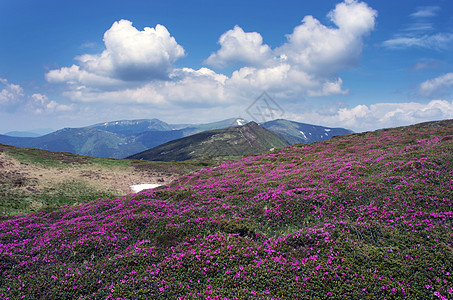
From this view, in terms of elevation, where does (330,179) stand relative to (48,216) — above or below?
above

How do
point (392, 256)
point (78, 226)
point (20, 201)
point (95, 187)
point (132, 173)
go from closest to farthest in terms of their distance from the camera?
point (392, 256) → point (78, 226) → point (20, 201) → point (95, 187) → point (132, 173)

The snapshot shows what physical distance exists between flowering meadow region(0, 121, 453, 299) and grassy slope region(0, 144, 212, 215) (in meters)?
19.0

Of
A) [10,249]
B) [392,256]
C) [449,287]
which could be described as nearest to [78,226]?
[10,249]

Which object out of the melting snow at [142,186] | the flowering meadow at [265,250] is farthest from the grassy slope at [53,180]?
the flowering meadow at [265,250]

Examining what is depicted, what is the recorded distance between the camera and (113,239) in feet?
35.9

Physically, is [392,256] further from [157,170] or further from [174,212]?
[157,170]

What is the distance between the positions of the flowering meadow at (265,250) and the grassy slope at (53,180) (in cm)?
1901

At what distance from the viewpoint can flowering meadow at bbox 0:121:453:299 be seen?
23.0 ft

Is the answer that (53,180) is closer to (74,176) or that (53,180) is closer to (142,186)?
(74,176)

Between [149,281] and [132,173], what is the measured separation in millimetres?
47801

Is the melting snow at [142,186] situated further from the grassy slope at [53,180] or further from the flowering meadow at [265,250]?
the flowering meadow at [265,250]

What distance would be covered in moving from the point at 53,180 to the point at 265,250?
40.8 m

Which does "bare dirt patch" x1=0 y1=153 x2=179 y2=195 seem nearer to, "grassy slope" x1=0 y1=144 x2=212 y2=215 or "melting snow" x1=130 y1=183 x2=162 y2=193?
"grassy slope" x1=0 y1=144 x2=212 y2=215

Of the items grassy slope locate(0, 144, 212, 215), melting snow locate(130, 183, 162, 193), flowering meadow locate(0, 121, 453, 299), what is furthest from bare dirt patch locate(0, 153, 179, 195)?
flowering meadow locate(0, 121, 453, 299)
